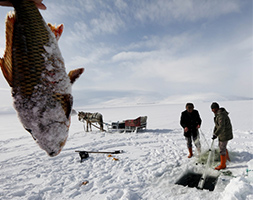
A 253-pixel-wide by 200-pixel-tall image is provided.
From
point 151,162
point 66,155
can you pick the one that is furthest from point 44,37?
point 66,155

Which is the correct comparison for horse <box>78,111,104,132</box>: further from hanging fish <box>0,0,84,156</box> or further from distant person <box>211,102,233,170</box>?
hanging fish <box>0,0,84,156</box>

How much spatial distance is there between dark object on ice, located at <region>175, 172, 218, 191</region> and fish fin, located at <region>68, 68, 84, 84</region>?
14.9ft

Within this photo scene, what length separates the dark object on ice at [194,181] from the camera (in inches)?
156

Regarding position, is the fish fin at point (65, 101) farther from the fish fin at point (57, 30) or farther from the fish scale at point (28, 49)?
the fish fin at point (57, 30)

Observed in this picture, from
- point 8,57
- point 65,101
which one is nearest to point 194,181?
point 65,101

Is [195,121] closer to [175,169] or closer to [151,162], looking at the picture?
[175,169]

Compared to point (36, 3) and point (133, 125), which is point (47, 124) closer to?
point (36, 3)

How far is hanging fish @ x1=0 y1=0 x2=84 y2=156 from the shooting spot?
2.28 ft

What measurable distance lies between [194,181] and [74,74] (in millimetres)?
4858

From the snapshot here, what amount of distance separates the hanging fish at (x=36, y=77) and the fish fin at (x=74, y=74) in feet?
0.17

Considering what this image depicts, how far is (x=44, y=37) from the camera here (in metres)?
0.78

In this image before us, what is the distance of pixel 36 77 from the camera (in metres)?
0.72

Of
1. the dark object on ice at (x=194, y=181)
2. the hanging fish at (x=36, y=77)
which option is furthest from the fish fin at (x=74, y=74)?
the dark object on ice at (x=194, y=181)

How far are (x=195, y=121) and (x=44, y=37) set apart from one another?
224 inches
